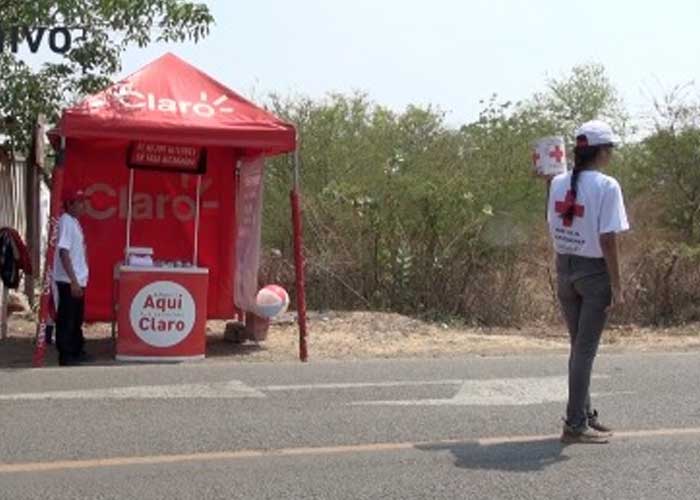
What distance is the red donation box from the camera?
1130 cm

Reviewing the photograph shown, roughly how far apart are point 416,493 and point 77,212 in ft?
20.4

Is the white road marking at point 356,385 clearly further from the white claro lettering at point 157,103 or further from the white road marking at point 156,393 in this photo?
the white claro lettering at point 157,103

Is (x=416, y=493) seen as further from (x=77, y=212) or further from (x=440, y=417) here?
(x=77, y=212)

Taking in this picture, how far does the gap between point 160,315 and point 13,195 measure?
19.5 feet

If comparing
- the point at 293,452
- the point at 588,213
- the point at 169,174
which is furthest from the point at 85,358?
the point at 588,213

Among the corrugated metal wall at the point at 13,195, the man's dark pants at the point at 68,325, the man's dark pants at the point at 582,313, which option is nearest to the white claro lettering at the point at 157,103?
the man's dark pants at the point at 68,325

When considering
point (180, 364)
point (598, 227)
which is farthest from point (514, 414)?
point (180, 364)

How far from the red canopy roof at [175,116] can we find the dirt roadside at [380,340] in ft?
7.21

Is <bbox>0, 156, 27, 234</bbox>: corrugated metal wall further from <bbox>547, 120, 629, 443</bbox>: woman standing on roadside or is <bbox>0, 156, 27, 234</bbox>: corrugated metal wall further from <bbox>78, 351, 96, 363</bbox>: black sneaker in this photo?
<bbox>547, 120, 629, 443</bbox>: woman standing on roadside

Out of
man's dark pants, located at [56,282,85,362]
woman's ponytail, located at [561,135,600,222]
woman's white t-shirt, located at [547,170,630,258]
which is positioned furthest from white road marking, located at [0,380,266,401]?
woman's ponytail, located at [561,135,600,222]

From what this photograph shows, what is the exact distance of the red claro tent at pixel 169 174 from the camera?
11.0 meters

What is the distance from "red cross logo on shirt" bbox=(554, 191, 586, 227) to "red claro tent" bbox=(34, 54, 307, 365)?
4380 millimetres

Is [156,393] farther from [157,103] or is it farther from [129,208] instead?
[129,208]

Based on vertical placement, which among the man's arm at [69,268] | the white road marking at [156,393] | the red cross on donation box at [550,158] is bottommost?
the white road marking at [156,393]
